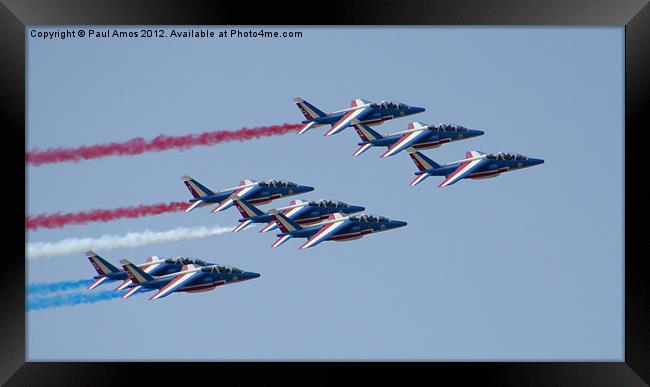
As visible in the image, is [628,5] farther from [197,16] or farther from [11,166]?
[11,166]

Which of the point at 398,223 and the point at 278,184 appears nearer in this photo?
the point at 398,223

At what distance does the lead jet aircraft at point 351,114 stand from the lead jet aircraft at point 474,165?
1.89 meters

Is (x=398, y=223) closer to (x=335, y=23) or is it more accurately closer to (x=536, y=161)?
(x=536, y=161)

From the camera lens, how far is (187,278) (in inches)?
1873

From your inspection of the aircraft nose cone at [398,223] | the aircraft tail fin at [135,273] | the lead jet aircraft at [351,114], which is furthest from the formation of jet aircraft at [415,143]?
the aircraft tail fin at [135,273]

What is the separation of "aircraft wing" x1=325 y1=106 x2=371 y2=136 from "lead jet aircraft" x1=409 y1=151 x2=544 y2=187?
230 cm

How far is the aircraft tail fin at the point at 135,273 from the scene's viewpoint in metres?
47.3

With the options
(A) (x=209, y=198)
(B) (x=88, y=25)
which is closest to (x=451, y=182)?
(A) (x=209, y=198)

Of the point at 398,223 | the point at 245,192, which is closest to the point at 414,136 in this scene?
the point at 398,223

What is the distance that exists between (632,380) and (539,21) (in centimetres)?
1156

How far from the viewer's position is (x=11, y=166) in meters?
43.8

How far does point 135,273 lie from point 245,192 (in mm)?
5334

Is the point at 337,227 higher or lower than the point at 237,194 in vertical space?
lower

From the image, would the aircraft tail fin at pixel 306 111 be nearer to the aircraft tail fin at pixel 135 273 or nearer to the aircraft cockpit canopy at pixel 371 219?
the aircraft cockpit canopy at pixel 371 219
